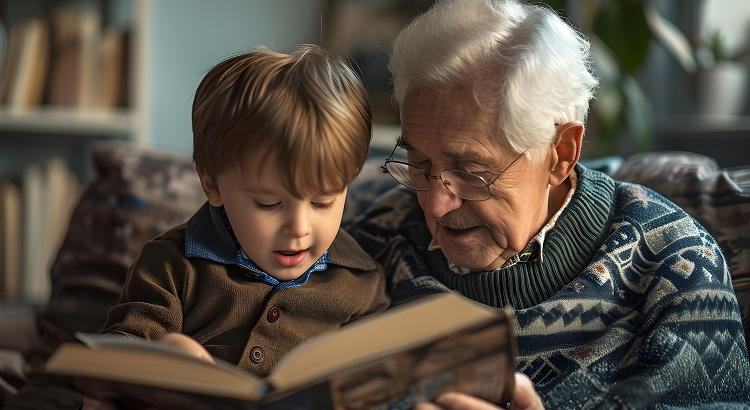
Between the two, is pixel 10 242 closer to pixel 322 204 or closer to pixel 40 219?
pixel 40 219

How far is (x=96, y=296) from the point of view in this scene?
68.6 inches

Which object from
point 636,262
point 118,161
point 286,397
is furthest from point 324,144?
point 118,161

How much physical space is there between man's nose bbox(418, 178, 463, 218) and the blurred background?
1.29m

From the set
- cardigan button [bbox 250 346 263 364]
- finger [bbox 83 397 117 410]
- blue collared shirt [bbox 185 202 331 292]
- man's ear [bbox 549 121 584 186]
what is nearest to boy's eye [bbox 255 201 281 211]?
blue collared shirt [bbox 185 202 331 292]

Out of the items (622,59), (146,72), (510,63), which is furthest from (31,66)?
(510,63)

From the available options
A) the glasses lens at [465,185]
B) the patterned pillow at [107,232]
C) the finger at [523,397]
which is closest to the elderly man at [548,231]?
the glasses lens at [465,185]

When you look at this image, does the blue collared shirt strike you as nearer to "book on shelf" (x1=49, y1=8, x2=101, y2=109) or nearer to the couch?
the couch

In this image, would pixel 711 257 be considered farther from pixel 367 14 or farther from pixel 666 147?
pixel 367 14

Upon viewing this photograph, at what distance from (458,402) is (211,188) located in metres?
0.50

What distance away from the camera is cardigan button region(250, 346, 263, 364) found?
122 centimetres

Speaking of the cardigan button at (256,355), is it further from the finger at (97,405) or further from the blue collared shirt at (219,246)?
the finger at (97,405)

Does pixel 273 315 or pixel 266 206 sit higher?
pixel 266 206

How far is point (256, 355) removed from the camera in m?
1.22

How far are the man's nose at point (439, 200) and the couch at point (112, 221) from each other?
0.46 metres
